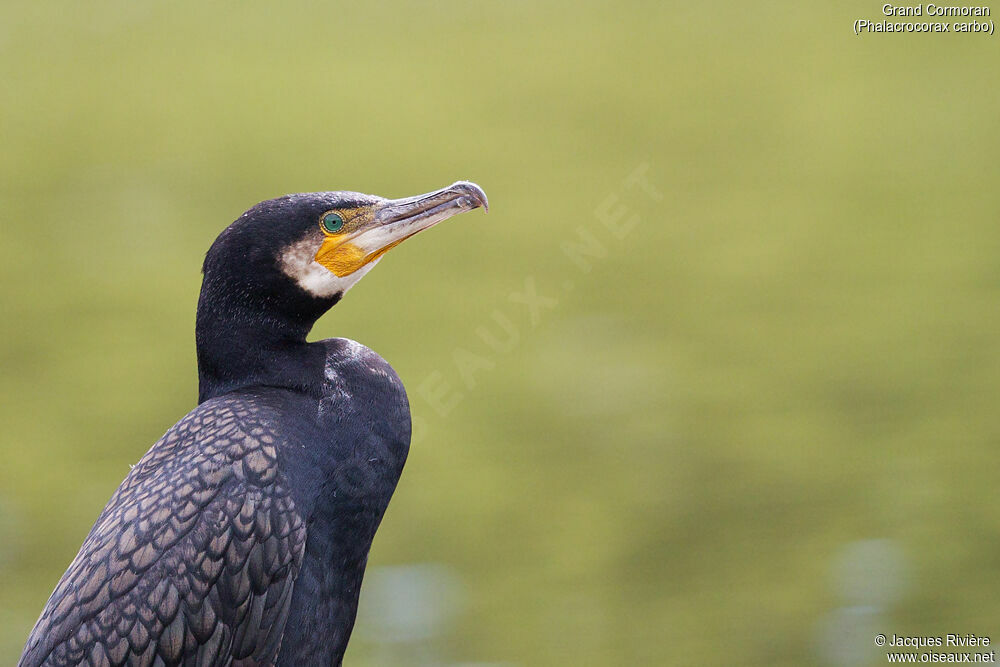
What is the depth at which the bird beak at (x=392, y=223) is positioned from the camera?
3.07 metres

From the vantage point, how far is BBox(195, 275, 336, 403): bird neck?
3047mm

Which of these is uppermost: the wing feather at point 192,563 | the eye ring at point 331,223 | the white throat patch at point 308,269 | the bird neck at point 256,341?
the eye ring at point 331,223

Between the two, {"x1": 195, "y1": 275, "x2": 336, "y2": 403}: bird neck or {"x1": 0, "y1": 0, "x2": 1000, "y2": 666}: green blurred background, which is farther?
{"x1": 0, "y1": 0, "x2": 1000, "y2": 666}: green blurred background

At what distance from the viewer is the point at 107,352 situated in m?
7.34

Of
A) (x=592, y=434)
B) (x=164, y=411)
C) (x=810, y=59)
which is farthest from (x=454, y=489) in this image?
(x=810, y=59)

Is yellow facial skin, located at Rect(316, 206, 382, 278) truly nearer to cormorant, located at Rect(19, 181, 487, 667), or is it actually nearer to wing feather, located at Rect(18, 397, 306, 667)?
cormorant, located at Rect(19, 181, 487, 667)

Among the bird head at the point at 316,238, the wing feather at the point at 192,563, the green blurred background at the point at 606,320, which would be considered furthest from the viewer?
the green blurred background at the point at 606,320

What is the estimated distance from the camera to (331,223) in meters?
3.07

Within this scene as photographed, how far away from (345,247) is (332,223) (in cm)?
6

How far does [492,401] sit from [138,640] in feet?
13.2

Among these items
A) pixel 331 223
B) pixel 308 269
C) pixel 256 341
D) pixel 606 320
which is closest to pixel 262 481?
pixel 256 341

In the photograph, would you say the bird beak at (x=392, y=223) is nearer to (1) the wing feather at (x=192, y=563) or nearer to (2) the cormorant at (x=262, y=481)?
(2) the cormorant at (x=262, y=481)

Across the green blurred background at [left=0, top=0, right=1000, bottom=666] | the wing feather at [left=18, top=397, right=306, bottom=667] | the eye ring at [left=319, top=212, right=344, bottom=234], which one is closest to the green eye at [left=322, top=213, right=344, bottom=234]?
the eye ring at [left=319, top=212, right=344, bottom=234]

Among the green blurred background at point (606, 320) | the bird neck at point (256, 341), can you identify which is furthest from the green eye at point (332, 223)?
the green blurred background at point (606, 320)
